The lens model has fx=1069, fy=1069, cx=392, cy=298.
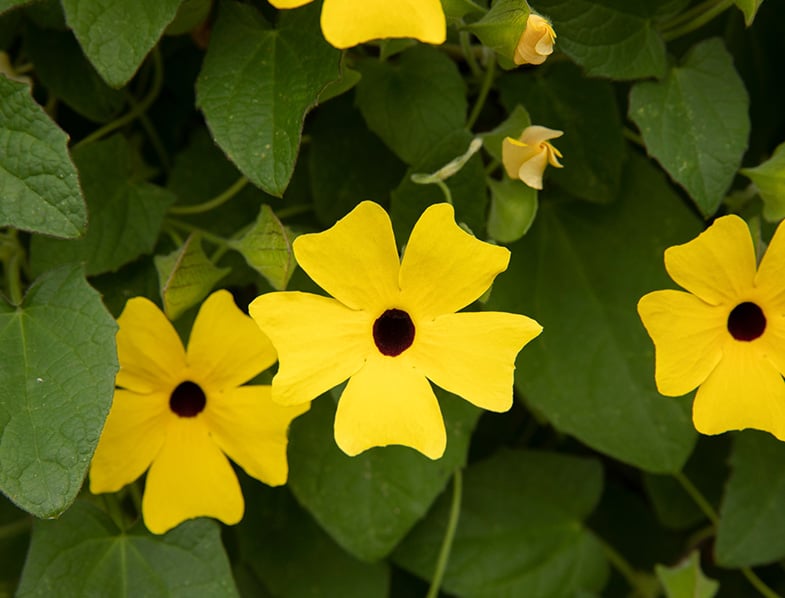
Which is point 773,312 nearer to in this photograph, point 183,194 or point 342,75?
point 342,75

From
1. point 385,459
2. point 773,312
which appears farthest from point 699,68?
point 385,459

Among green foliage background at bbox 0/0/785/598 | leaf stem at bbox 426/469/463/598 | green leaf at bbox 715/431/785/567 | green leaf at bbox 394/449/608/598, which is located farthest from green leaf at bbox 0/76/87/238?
green leaf at bbox 715/431/785/567

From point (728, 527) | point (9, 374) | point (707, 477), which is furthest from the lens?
point (707, 477)

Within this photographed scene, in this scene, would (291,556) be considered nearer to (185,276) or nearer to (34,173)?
(185,276)

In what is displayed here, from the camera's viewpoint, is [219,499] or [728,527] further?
[728,527]

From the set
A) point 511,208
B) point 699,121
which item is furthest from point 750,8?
point 511,208

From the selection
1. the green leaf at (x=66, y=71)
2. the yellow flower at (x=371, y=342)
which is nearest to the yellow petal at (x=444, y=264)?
the yellow flower at (x=371, y=342)

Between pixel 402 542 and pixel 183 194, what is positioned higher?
pixel 183 194
